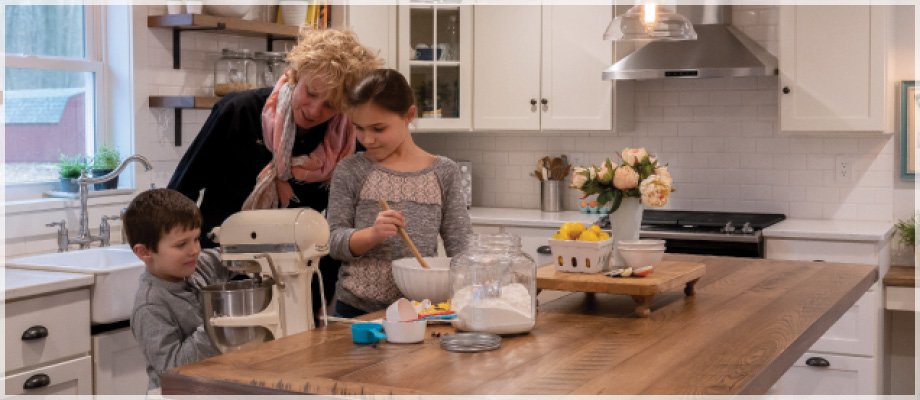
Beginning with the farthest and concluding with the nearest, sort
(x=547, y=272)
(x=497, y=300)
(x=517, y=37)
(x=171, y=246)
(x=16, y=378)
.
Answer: (x=517, y=37) < (x=16, y=378) < (x=547, y=272) < (x=171, y=246) < (x=497, y=300)

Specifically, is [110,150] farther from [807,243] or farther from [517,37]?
[807,243]

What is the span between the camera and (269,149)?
2996 millimetres

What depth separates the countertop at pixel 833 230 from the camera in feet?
14.7

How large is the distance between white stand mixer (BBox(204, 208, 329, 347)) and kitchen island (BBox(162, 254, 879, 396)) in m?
0.11

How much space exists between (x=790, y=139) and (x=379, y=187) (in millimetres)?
3168

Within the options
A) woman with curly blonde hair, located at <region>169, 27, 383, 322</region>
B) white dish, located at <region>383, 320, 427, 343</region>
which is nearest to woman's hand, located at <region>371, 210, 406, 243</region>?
white dish, located at <region>383, 320, 427, 343</region>

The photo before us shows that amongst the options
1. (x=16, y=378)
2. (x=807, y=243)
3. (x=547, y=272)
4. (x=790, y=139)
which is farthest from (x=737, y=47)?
(x=16, y=378)

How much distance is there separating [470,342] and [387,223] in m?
0.49

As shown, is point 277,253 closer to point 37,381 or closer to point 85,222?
point 37,381

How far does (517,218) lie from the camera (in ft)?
17.1

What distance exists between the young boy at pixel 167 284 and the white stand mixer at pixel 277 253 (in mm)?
173

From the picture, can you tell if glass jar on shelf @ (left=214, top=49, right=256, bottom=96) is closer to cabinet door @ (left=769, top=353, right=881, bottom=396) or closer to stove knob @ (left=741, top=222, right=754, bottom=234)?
stove knob @ (left=741, top=222, right=754, bottom=234)

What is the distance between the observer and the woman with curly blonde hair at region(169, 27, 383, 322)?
9.48 feet

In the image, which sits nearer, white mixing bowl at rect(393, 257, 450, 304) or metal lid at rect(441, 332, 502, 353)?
metal lid at rect(441, 332, 502, 353)
